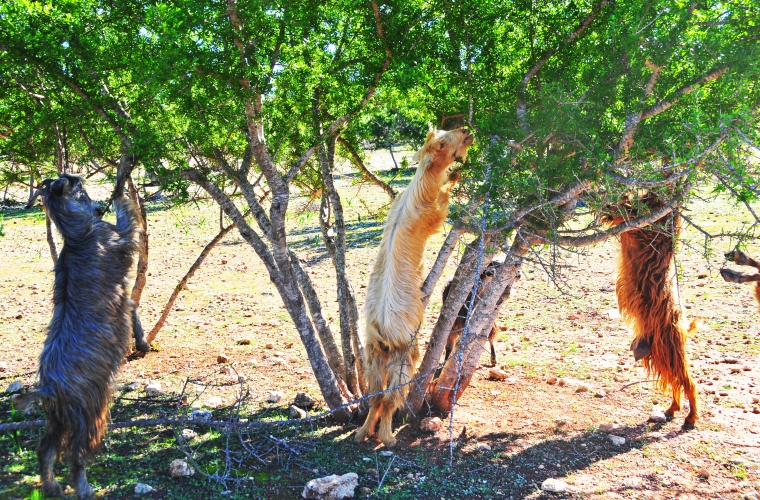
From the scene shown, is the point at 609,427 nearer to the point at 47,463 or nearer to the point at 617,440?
the point at 617,440

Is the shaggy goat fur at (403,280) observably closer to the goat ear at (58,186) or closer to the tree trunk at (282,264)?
the tree trunk at (282,264)

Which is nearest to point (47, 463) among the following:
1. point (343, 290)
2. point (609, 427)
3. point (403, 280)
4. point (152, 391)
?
point (152, 391)

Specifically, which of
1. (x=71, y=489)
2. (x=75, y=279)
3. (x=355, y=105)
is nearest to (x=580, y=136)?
(x=355, y=105)

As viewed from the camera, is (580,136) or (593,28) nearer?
(580,136)

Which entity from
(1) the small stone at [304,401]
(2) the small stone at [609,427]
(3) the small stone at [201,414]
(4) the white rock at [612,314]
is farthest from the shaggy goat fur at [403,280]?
(4) the white rock at [612,314]

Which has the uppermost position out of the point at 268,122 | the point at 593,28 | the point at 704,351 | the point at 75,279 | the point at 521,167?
the point at 593,28

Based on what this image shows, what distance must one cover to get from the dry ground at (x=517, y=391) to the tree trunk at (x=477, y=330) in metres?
0.33

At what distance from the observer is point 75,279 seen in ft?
15.9

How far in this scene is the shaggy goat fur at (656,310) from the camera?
629cm

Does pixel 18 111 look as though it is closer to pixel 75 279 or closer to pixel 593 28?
pixel 75 279

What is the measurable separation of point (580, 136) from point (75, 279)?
4348 mm

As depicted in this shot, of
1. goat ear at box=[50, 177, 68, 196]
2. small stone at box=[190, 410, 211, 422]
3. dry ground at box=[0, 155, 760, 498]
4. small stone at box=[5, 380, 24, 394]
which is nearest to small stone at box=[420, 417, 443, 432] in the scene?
dry ground at box=[0, 155, 760, 498]

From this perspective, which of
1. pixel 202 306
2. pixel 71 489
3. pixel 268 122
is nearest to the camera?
pixel 71 489

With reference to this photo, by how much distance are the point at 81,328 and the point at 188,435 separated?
61.7 inches
